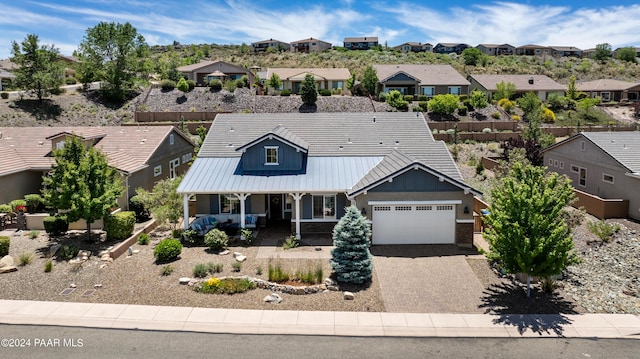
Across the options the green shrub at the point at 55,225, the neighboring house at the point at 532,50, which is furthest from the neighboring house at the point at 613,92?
the green shrub at the point at 55,225

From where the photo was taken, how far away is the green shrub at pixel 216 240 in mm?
20844

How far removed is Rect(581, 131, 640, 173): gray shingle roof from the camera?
85.8 ft

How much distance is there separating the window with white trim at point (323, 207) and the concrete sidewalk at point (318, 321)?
9408 millimetres

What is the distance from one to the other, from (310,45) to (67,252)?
119 metres

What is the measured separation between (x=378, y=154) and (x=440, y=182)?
238 inches

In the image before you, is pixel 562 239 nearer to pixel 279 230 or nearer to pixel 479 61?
pixel 279 230

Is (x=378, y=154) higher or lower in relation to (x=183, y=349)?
higher

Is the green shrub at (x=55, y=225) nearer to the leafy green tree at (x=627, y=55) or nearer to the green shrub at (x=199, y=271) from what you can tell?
the green shrub at (x=199, y=271)

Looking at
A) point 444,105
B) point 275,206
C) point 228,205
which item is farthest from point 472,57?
point 228,205

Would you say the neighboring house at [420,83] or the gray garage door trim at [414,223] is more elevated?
the neighboring house at [420,83]

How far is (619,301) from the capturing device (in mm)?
15766

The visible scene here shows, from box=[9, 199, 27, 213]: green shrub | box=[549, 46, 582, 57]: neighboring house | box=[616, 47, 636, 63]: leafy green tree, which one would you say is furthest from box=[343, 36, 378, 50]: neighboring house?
box=[9, 199, 27, 213]: green shrub

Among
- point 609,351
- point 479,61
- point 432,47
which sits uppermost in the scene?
point 432,47

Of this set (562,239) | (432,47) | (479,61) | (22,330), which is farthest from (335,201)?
(432,47)
